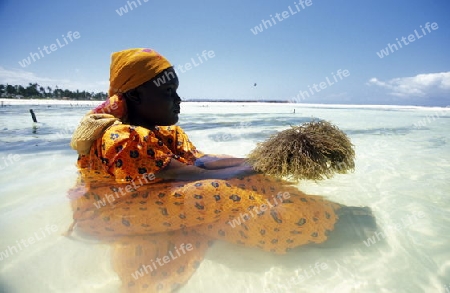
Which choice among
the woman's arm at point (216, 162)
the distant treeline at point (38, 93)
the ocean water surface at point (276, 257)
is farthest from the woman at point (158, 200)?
the distant treeline at point (38, 93)

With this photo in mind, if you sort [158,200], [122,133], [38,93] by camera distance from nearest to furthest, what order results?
[122,133] < [158,200] < [38,93]

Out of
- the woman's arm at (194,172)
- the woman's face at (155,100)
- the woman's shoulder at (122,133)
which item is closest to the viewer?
the woman's shoulder at (122,133)

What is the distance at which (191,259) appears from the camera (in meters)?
1.66

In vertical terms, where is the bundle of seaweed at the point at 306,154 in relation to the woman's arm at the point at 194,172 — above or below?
below

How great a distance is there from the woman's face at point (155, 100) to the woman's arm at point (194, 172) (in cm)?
37

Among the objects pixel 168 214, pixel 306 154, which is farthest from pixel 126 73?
pixel 306 154

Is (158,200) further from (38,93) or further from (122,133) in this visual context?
(38,93)

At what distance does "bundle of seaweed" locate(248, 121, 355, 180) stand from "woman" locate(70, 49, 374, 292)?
15cm

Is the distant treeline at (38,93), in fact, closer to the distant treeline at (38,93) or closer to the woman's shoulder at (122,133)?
the distant treeline at (38,93)

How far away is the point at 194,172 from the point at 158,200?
0.30 metres

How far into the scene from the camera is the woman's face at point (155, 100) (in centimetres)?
170

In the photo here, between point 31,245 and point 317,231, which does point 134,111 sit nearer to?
point 31,245

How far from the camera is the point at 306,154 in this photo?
5.59 ft

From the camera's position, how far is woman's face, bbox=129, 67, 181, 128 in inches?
67.0
